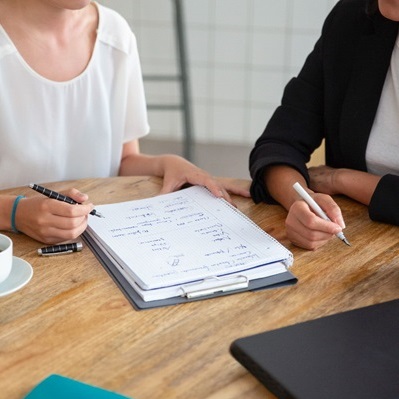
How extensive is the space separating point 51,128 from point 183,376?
107 cm

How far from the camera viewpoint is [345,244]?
1378 mm

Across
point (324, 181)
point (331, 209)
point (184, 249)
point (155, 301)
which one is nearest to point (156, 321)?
point (155, 301)

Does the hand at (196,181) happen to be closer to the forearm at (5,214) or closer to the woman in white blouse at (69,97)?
the woman in white blouse at (69,97)

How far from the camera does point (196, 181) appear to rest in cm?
163

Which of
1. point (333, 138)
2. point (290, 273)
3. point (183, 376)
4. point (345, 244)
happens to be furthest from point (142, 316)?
point (333, 138)

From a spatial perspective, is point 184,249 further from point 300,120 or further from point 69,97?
point 69,97

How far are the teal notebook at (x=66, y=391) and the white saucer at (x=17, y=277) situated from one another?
0.26 meters

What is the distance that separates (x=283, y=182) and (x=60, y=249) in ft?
1.67

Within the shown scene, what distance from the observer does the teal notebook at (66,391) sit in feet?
2.91

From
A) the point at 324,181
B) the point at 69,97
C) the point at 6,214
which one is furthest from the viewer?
the point at 69,97

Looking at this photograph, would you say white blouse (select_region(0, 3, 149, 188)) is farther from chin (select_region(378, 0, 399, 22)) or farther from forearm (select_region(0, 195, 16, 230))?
chin (select_region(378, 0, 399, 22))

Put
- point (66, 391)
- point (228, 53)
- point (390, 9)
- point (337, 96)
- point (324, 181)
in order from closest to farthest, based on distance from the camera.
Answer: point (66, 391), point (390, 9), point (324, 181), point (337, 96), point (228, 53)

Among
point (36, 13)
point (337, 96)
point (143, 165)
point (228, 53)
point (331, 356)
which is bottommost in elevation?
point (228, 53)

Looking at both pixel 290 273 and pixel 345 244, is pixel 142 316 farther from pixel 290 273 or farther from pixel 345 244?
pixel 345 244
